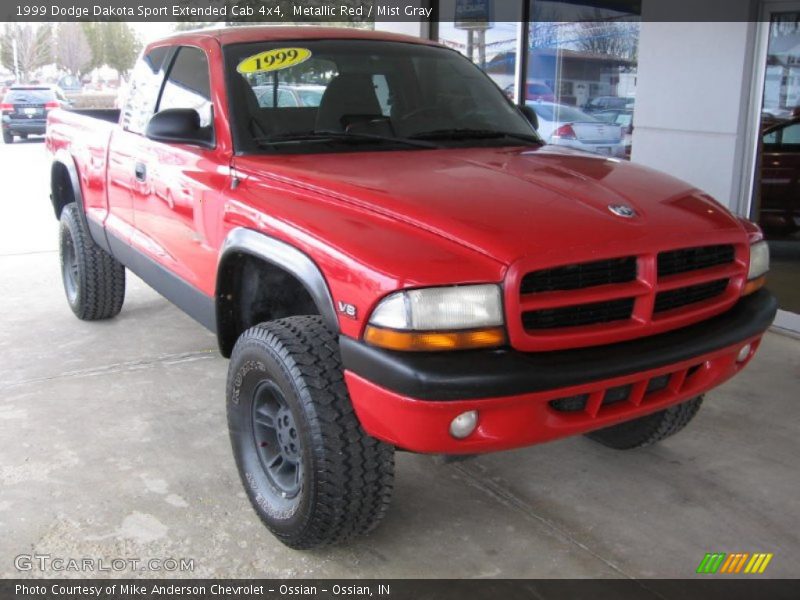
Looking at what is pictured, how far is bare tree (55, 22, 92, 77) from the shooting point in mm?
63344

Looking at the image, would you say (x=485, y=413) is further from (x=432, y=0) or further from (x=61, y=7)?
(x=61, y=7)

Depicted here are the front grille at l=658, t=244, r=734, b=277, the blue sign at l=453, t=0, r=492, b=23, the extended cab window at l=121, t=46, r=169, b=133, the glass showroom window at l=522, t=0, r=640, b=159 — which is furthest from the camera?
the blue sign at l=453, t=0, r=492, b=23

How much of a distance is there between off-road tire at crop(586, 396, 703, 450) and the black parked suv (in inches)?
806

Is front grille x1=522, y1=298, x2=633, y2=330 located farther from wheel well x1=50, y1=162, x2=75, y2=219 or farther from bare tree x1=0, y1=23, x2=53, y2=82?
bare tree x1=0, y1=23, x2=53, y2=82

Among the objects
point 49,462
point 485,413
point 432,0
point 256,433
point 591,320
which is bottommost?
point 49,462

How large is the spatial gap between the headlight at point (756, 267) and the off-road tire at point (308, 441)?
145 centimetres

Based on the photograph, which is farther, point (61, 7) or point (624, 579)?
point (61, 7)

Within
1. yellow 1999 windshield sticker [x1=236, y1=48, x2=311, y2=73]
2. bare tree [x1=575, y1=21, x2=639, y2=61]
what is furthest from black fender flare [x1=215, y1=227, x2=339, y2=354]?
bare tree [x1=575, y1=21, x2=639, y2=61]

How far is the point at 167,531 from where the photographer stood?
3.05 m

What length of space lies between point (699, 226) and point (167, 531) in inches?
86.0

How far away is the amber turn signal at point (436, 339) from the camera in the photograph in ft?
7.75

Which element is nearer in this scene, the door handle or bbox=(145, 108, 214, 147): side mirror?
bbox=(145, 108, 214, 147): side mirror

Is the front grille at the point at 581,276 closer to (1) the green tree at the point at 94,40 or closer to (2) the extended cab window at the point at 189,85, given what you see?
(2) the extended cab window at the point at 189,85

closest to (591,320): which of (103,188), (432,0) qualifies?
(103,188)
